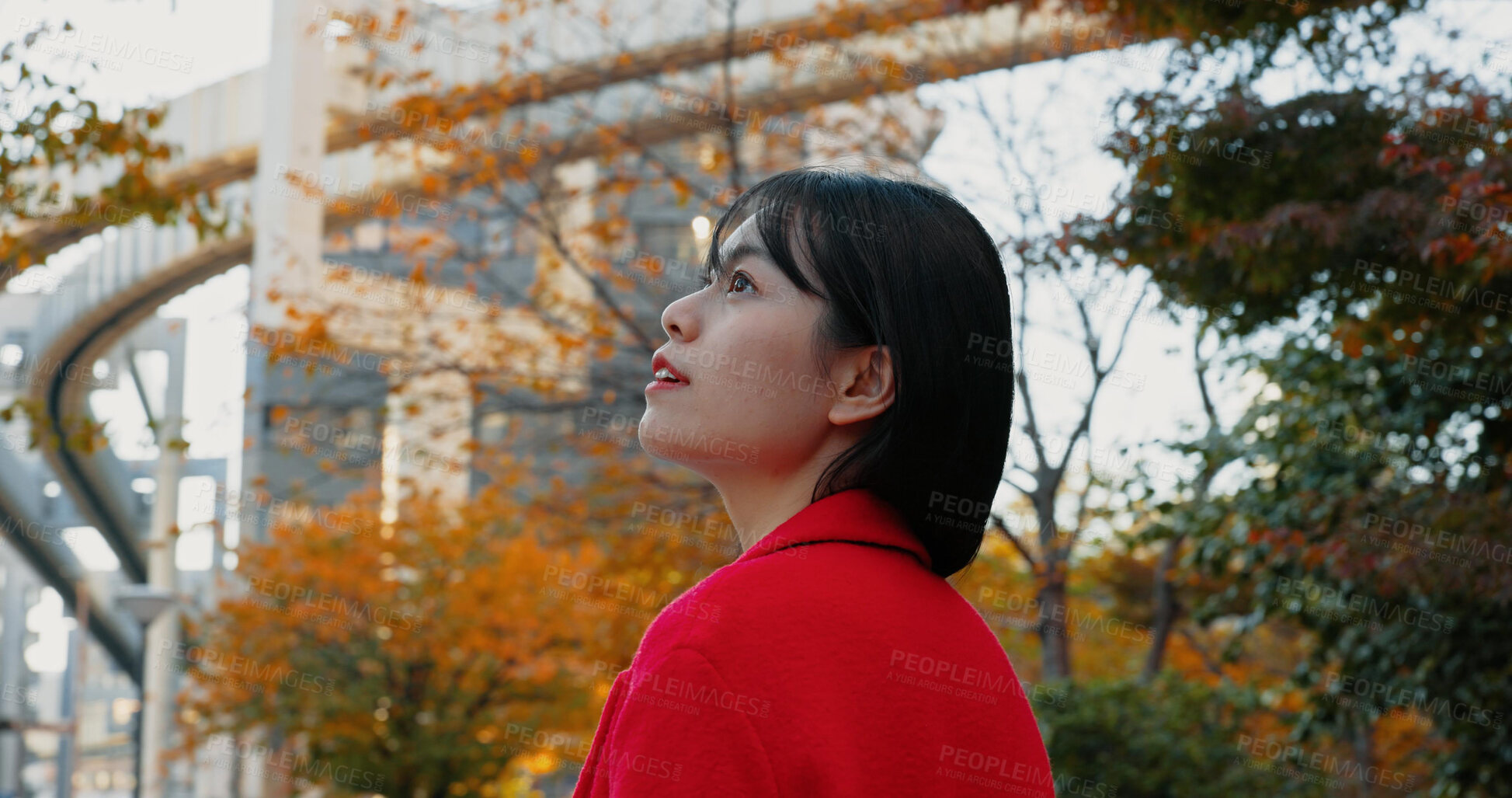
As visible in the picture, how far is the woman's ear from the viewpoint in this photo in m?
1.31

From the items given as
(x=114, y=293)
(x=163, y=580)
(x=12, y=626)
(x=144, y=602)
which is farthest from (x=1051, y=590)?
(x=12, y=626)

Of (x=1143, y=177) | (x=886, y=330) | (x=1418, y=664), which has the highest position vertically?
(x=1143, y=177)

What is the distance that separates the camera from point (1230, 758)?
27.7 feet

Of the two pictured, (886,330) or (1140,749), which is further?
(1140,749)

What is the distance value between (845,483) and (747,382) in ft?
0.46

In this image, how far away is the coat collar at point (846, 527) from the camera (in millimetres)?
1214

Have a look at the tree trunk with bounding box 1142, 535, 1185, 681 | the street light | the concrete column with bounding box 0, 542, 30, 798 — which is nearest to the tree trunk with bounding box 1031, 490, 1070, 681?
the tree trunk with bounding box 1142, 535, 1185, 681

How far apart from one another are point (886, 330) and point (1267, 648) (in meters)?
16.8

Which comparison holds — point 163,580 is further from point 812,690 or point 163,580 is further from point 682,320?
point 812,690

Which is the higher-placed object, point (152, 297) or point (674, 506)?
point (152, 297)

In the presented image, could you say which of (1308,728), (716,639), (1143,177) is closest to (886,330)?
(716,639)

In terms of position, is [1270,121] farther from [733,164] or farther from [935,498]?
[935,498]

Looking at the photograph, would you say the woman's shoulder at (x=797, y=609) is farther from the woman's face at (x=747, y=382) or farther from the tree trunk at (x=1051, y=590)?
the tree trunk at (x=1051, y=590)

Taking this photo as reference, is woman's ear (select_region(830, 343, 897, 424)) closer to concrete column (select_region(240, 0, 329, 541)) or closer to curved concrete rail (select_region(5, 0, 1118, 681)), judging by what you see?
curved concrete rail (select_region(5, 0, 1118, 681))
